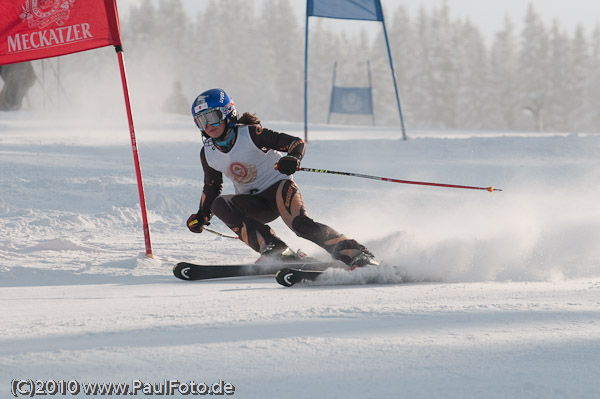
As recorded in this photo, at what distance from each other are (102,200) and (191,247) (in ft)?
7.01

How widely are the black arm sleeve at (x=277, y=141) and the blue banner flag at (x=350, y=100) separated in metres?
18.4

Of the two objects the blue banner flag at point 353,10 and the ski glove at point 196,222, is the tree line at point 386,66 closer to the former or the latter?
the blue banner flag at point 353,10

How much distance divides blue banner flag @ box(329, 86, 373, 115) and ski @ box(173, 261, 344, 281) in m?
18.8

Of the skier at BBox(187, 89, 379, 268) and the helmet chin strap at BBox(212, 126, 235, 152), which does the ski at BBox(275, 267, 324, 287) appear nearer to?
the skier at BBox(187, 89, 379, 268)

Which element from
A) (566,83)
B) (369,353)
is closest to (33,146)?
(369,353)

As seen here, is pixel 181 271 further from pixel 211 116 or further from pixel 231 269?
pixel 211 116

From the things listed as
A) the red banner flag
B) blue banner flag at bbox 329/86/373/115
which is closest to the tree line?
blue banner flag at bbox 329/86/373/115

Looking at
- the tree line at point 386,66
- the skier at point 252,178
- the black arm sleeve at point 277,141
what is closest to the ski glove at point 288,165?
the skier at point 252,178

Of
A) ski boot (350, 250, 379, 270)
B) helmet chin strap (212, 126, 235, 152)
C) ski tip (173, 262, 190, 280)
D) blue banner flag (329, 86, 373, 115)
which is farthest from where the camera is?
blue banner flag (329, 86, 373, 115)

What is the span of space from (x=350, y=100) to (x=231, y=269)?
19.4m

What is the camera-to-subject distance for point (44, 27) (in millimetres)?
5375

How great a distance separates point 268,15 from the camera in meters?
73.3

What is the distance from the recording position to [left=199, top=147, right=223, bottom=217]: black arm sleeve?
534cm

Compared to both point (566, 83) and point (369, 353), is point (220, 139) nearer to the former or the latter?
point (369, 353)
